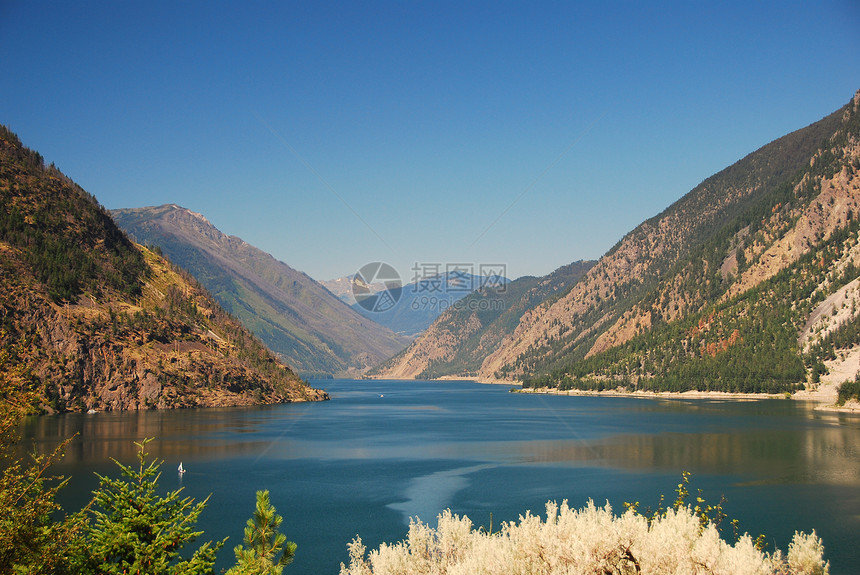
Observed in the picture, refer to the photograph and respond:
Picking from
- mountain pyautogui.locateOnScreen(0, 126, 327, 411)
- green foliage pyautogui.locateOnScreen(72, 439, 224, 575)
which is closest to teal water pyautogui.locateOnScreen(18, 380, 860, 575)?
mountain pyautogui.locateOnScreen(0, 126, 327, 411)

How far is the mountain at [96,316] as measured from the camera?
389 feet

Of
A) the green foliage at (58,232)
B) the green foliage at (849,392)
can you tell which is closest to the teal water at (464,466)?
the green foliage at (849,392)

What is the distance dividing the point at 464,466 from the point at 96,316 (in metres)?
90.7

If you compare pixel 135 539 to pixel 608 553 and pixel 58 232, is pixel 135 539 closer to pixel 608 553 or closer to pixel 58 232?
pixel 608 553

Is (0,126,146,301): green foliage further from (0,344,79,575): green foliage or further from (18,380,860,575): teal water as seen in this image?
(0,344,79,575): green foliage

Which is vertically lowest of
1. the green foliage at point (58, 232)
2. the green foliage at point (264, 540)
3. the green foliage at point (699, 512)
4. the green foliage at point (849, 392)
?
the green foliage at point (849, 392)

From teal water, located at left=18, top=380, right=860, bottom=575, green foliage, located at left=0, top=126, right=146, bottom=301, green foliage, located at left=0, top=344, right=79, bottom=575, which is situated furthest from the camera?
green foliage, located at left=0, top=126, right=146, bottom=301

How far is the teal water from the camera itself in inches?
1727

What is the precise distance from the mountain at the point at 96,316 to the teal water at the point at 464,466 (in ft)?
33.7

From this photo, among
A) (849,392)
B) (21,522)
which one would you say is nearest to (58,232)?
(21,522)

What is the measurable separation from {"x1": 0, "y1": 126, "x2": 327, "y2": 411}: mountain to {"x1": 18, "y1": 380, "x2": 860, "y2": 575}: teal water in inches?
405

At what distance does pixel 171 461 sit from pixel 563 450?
4341cm

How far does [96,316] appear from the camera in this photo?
422 ft

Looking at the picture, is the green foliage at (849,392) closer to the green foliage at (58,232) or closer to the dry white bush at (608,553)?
the dry white bush at (608,553)
